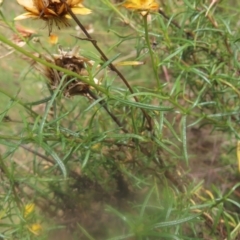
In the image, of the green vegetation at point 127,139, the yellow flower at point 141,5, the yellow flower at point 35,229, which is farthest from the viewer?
the yellow flower at point 35,229

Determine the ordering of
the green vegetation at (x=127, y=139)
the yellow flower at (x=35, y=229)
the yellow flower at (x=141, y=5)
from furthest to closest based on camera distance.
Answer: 1. the yellow flower at (x=35, y=229)
2. the green vegetation at (x=127, y=139)
3. the yellow flower at (x=141, y=5)

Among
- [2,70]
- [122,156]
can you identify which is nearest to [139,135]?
[122,156]

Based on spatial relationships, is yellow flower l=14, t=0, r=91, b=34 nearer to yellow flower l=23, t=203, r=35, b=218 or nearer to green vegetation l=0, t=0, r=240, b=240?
green vegetation l=0, t=0, r=240, b=240

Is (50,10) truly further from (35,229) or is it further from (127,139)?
(35,229)

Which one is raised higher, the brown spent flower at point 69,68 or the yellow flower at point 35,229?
the brown spent flower at point 69,68

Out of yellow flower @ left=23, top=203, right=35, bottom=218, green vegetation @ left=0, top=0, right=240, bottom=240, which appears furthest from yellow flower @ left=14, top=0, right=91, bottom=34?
yellow flower @ left=23, top=203, right=35, bottom=218

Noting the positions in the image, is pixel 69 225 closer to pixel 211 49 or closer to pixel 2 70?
pixel 211 49

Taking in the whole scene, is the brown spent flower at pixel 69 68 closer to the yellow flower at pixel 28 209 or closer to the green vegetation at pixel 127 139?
the green vegetation at pixel 127 139

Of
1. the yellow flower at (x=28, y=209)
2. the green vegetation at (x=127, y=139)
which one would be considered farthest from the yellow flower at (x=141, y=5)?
the yellow flower at (x=28, y=209)
